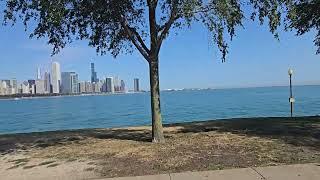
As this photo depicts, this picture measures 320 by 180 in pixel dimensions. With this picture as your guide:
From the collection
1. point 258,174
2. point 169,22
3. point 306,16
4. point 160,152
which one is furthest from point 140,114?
point 258,174

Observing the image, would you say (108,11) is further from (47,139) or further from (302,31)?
(302,31)

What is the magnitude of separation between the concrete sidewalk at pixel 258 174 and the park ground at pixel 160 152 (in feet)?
1.32

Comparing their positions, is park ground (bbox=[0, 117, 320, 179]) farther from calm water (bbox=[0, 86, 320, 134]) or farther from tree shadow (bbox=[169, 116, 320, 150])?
calm water (bbox=[0, 86, 320, 134])

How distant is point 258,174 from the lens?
29.5 feet

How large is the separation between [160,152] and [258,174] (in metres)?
3.24

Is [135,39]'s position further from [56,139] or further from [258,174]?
[258,174]

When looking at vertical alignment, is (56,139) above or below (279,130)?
below

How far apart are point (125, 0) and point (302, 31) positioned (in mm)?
7973

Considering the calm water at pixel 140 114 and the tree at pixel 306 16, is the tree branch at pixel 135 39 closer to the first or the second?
the tree at pixel 306 16

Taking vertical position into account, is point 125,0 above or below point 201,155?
above

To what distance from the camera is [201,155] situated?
11062 millimetres

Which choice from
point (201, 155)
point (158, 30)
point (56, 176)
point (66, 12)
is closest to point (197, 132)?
point (158, 30)

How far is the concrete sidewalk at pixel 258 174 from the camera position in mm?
8734

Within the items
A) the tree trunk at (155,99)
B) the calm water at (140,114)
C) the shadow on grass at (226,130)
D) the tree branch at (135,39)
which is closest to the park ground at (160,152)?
the shadow on grass at (226,130)
